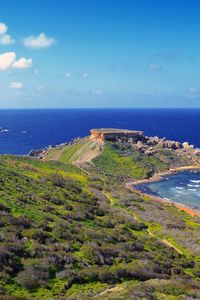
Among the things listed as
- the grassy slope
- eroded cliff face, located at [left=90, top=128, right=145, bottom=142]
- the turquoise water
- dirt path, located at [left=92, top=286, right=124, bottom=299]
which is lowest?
the turquoise water

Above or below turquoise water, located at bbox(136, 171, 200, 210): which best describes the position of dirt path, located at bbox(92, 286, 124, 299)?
above

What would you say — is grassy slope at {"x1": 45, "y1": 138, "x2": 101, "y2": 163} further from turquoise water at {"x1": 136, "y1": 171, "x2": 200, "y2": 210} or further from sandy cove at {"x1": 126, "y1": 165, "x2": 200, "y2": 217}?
turquoise water at {"x1": 136, "y1": 171, "x2": 200, "y2": 210}

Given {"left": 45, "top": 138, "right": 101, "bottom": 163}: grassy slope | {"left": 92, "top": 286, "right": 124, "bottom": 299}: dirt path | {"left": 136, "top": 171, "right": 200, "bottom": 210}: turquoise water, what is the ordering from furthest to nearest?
{"left": 45, "top": 138, "right": 101, "bottom": 163}: grassy slope
{"left": 136, "top": 171, "right": 200, "bottom": 210}: turquoise water
{"left": 92, "top": 286, "right": 124, "bottom": 299}: dirt path

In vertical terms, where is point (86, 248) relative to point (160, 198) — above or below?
above

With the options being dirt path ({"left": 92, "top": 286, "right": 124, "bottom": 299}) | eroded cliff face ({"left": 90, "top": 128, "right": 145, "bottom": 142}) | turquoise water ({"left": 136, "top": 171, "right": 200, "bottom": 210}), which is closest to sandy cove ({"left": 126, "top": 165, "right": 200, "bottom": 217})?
turquoise water ({"left": 136, "top": 171, "right": 200, "bottom": 210})

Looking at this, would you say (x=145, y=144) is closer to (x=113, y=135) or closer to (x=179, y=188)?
(x=113, y=135)

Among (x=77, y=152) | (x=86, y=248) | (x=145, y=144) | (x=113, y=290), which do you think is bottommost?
(x=77, y=152)

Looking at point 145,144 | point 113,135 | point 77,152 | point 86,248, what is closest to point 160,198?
point 77,152
